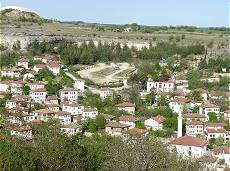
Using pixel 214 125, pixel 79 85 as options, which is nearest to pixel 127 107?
pixel 214 125

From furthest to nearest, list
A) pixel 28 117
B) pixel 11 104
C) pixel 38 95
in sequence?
pixel 38 95 → pixel 11 104 → pixel 28 117

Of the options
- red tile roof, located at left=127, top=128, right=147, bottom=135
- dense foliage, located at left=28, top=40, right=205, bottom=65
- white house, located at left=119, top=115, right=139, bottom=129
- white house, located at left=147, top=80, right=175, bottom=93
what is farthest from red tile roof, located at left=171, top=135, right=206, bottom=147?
dense foliage, located at left=28, top=40, right=205, bottom=65

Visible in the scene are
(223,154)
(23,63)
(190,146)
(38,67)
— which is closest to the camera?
(223,154)

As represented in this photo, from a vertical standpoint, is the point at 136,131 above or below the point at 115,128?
above

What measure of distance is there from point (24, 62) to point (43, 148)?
444 inches

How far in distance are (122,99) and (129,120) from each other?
229 cm

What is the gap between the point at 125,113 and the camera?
45.5ft

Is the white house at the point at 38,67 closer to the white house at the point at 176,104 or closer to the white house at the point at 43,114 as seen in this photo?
the white house at the point at 43,114

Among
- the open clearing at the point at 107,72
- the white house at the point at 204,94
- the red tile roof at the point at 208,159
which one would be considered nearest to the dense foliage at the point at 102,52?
the open clearing at the point at 107,72

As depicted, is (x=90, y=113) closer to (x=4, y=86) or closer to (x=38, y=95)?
(x=38, y=95)

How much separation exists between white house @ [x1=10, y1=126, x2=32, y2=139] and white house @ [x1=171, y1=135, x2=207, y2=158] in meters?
3.03

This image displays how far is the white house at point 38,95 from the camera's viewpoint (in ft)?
49.2

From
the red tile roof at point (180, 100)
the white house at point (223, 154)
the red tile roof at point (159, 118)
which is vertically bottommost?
the white house at point (223, 154)

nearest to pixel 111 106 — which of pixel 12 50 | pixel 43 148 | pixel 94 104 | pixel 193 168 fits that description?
pixel 94 104
